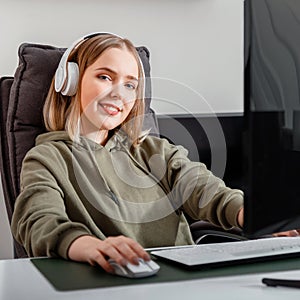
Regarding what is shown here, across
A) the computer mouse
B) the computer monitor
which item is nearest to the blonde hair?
the computer mouse

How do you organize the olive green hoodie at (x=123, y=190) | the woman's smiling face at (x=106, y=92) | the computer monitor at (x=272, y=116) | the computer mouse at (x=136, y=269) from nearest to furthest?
the computer monitor at (x=272, y=116) < the computer mouse at (x=136, y=269) < the olive green hoodie at (x=123, y=190) < the woman's smiling face at (x=106, y=92)

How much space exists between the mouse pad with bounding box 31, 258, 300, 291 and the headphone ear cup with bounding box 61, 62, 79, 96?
490 millimetres

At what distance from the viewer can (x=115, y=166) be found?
4.81ft

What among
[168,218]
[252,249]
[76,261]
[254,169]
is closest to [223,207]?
[168,218]

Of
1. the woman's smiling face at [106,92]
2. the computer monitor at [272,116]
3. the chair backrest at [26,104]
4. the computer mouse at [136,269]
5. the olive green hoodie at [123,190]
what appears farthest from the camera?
the chair backrest at [26,104]

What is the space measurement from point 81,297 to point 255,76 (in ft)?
1.15

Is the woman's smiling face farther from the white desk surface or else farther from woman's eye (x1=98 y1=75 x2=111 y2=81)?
the white desk surface

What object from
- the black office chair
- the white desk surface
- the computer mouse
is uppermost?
the black office chair

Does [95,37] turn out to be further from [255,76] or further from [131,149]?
[255,76]

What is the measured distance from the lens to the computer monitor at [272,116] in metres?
0.83

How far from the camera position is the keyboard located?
3.34 feet

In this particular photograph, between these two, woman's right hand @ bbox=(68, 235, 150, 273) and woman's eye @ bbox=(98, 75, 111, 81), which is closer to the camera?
woman's right hand @ bbox=(68, 235, 150, 273)

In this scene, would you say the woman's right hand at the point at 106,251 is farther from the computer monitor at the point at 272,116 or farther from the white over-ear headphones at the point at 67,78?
the white over-ear headphones at the point at 67,78

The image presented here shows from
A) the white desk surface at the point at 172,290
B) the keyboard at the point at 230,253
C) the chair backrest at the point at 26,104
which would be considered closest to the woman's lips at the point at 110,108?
the chair backrest at the point at 26,104
